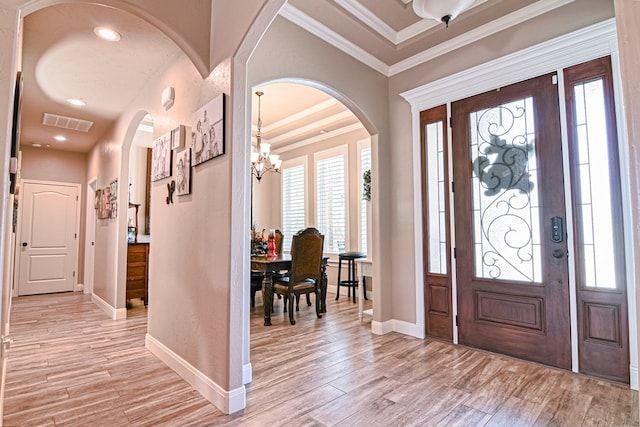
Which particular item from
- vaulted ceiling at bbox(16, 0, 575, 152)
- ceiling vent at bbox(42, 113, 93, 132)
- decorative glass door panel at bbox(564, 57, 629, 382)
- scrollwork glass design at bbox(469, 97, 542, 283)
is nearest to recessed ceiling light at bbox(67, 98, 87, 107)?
vaulted ceiling at bbox(16, 0, 575, 152)

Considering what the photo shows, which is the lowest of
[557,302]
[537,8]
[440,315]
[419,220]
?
[440,315]

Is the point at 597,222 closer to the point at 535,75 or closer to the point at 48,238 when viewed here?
the point at 535,75

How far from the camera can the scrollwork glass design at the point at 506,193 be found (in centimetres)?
281

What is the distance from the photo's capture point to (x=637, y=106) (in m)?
0.65

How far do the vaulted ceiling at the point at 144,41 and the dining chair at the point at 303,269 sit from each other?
7.17 ft

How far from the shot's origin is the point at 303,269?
4.11 metres

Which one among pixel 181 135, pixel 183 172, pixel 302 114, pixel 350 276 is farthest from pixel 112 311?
pixel 302 114

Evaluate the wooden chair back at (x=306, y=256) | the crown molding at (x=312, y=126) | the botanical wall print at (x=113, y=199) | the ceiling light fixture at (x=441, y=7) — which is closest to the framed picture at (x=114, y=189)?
the botanical wall print at (x=113, y=199)

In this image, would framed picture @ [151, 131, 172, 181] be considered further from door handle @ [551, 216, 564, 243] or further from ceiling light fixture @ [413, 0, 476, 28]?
door handle @ [551, 216, 564, 243]

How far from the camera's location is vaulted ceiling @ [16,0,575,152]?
2.66m

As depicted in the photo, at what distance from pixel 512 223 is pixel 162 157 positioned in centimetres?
331

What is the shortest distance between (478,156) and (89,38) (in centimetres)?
370

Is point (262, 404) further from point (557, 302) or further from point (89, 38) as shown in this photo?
point (89, 38)

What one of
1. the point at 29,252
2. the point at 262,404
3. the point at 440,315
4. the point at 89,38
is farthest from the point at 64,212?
the point at 440,315
